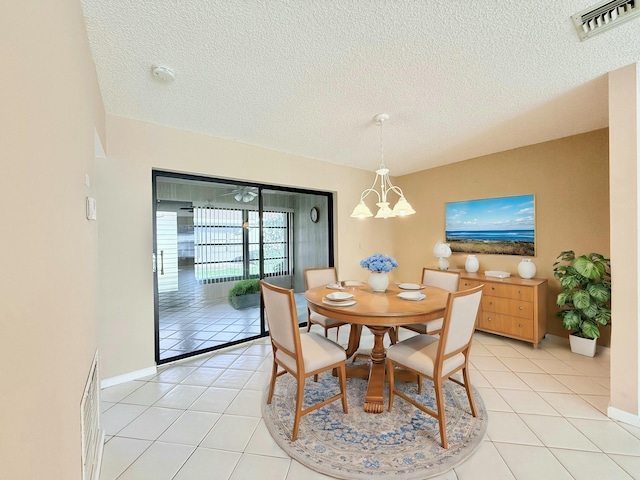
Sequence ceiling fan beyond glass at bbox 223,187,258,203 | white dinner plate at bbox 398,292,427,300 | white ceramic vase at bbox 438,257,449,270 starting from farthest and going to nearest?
1. white ceramic vase at bbox 438,257,449,270
2. ceiling fan beyond glass at bbox 223,187,258,203
3. white dinner plate at bbox 398,292,427,300

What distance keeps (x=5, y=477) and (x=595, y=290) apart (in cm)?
409

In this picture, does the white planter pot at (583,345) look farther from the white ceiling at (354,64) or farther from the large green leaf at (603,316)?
the white ceiling at (354,64)

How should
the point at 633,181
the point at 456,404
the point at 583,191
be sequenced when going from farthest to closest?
the point at 583,191 < the point at 456,404 < the point at 633,181

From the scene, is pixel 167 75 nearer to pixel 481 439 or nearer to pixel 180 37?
pixel 180 37

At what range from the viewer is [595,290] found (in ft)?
8.98

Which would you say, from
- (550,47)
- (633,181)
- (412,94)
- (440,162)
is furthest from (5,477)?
(440,162)

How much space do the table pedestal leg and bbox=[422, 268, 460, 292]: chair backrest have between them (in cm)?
108

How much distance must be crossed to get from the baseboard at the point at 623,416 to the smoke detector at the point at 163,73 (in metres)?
3.98

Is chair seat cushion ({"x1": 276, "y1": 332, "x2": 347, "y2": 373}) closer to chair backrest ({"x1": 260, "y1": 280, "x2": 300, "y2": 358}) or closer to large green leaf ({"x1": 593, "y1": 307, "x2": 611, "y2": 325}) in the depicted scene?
chair backrest ({"x1": 260, "y1": 280, "x2": 300, "y2": 358})

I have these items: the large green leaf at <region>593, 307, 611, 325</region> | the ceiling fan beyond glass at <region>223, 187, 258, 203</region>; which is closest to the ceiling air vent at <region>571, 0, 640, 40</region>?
the large green leaf at <region>593, 307, 611, 325</region>

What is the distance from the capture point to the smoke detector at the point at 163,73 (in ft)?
5.95

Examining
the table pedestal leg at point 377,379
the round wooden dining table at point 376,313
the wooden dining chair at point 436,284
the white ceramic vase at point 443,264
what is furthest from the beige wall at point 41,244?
the white ceramic vase at point 443,264

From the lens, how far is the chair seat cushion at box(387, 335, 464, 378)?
6.11ft

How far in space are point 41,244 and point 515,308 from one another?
4.16m
